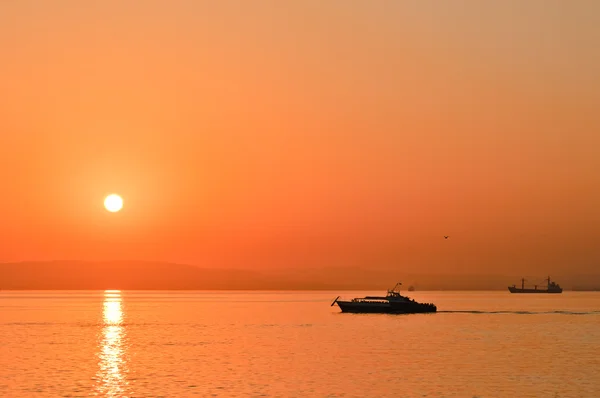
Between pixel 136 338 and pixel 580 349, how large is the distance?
7761 centimetres

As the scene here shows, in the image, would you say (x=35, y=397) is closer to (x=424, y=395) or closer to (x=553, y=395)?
(x=424, y=395)

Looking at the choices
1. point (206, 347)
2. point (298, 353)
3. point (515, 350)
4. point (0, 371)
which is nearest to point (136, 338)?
point (206, 347)

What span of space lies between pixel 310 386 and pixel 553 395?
73.7ft

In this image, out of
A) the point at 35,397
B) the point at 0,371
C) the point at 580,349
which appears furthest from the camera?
the point at 580,349

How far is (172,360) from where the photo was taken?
101 metres

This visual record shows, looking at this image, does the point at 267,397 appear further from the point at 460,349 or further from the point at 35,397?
the point at 460,349

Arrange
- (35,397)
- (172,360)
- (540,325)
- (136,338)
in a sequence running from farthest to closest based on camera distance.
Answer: (540,325) < (136,338) < (172,360) < (35,397)

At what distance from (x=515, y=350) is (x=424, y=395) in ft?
168

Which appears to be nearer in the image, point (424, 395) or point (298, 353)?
point (424, 395)

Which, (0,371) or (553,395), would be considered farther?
(0,371)

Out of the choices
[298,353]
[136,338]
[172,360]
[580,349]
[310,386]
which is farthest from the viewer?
[136,338]

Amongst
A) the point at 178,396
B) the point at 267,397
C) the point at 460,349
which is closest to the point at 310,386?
the point at 267,397

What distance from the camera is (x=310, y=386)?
249 ft

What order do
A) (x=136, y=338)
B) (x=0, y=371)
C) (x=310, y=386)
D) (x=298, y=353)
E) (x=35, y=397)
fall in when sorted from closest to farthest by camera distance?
(x=35, y=397)
(x=310, y=386)
(x=0, y=371)
(x=298, y=353)
(x=136, y=338)
